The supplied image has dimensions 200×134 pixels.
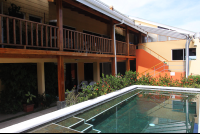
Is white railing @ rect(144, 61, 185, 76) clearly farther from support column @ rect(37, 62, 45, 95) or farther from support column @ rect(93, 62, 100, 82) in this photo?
support column @ rect(37, 62, 45, 95)

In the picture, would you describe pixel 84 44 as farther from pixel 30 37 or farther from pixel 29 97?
pixel 29 97

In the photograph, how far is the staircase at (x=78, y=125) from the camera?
3077 millimetres

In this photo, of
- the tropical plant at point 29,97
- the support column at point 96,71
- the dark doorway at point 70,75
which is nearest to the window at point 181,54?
the support column at point 96,71

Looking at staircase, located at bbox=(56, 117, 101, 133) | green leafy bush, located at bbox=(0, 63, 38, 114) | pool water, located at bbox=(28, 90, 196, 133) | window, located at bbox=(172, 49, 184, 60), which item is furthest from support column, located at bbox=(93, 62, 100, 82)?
staircase, located at bbox=(56, 117, 101, 133)

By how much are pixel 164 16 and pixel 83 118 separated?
3597cm

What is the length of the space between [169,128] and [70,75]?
866cm

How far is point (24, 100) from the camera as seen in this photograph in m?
7.28

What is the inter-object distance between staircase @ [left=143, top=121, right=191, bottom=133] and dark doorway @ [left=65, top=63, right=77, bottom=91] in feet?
27.2

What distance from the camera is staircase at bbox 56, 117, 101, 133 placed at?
308 centimetres

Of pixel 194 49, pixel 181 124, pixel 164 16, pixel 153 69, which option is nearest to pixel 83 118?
pixel 181 124

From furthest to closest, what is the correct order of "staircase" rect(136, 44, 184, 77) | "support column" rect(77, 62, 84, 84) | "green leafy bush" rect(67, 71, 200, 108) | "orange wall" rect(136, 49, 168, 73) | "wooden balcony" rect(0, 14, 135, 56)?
1. "orange wall" rect(136, 49, 168, 73)
2. "staircase" rect(136, 44, 184, 77)
3. "support column" rect(77, 62, 84, 84)
4. "green leafy bush" rect(67, 71, 200, 108)
5. "wooden balcony" rect(0, 14, 135, 56)

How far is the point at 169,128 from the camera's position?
3.16 metres

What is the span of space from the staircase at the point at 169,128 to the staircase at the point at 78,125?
3.56 feet

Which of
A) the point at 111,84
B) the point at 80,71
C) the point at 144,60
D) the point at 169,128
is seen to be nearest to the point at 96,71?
the point at 80,71
